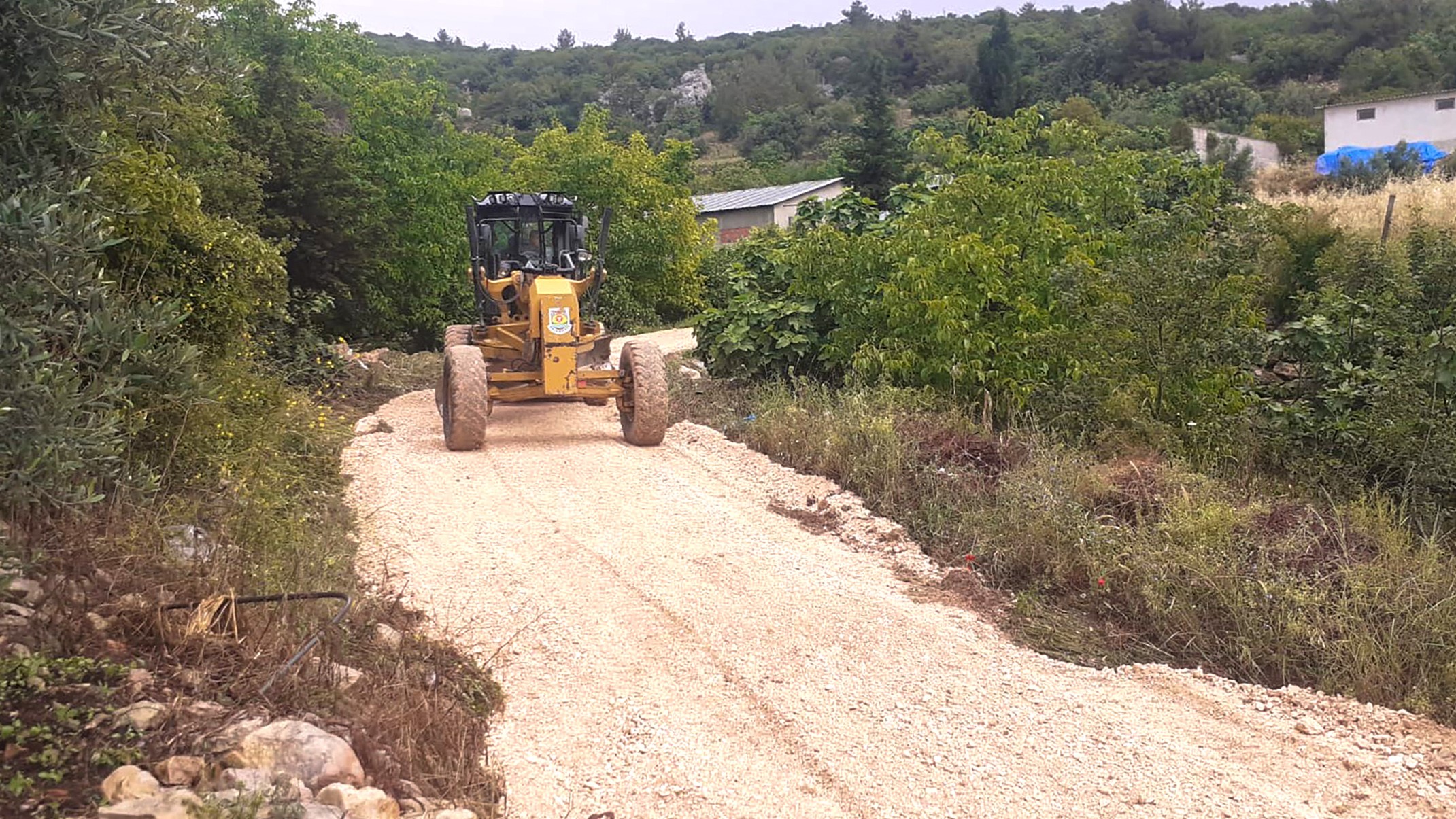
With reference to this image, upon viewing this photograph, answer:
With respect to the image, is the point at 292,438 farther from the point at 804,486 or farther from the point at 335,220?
the point at 335,220

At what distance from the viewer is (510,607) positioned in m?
6.24

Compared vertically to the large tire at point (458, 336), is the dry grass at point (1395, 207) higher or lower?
higher

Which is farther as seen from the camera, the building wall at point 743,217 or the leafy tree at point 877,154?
the building wall at point 743,217

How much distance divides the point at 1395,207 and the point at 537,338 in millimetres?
15385

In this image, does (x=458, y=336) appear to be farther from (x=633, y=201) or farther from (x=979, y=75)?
(x=979, y=75)

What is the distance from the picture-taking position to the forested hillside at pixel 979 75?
5381cm

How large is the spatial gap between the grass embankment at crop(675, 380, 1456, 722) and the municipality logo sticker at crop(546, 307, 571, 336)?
3055 millimetres

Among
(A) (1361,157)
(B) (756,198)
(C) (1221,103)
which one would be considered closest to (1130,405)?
(A) (1361,157)

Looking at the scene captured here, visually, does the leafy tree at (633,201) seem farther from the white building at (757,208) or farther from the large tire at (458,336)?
the large tire at (458,336)

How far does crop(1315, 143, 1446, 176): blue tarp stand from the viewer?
1093 inches

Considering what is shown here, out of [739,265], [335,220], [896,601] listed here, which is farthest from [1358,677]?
[335,220]

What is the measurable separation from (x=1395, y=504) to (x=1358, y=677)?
10.2ft

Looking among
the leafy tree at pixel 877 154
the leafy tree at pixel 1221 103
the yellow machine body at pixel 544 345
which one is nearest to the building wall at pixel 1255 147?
the leafy tree at pixel 1221 103

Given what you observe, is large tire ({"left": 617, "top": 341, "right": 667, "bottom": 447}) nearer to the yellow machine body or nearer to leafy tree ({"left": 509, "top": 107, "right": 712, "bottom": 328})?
the yellow machine body
